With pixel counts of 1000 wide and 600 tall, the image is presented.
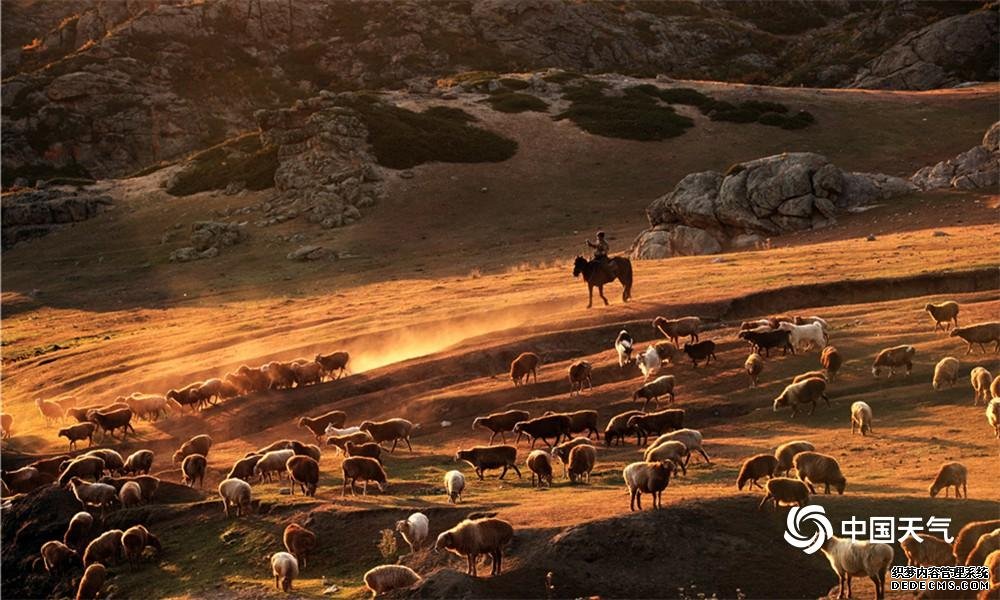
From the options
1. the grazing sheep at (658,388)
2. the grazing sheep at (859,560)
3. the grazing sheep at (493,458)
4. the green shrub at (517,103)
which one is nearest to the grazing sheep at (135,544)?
the grazing sheep at (493,458)

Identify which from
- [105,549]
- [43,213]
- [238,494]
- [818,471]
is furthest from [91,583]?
[43,213]

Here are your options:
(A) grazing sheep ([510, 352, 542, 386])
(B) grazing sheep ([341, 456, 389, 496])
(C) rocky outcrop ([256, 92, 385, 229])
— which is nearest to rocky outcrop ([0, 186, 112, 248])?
(C) rocky outcrop ([256, 92, 385, 229])

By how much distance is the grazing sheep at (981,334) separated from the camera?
29.5 metres

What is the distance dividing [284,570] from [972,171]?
56220 mm

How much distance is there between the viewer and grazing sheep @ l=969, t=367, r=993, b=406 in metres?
25.8

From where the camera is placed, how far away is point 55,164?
12362 cm

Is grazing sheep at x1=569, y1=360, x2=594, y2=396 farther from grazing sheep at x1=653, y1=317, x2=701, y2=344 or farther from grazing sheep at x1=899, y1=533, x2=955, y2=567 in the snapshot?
grazing sheep at x1=899, y1=533, x2=955, y2=567

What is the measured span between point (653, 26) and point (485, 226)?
9240cm

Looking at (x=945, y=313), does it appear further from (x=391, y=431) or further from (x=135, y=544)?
(x=135, y=544)

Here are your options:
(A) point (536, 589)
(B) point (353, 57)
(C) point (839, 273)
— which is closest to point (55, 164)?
(B) point (353, 57)

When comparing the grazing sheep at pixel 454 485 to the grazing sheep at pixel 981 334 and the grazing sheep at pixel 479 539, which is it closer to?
the grazing sheep at pixel 479 539

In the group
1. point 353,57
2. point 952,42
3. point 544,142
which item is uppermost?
point 353,57

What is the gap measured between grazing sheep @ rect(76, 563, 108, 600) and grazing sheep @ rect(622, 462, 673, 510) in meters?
11.7

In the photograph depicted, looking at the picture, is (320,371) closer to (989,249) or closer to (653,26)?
(989,249)
